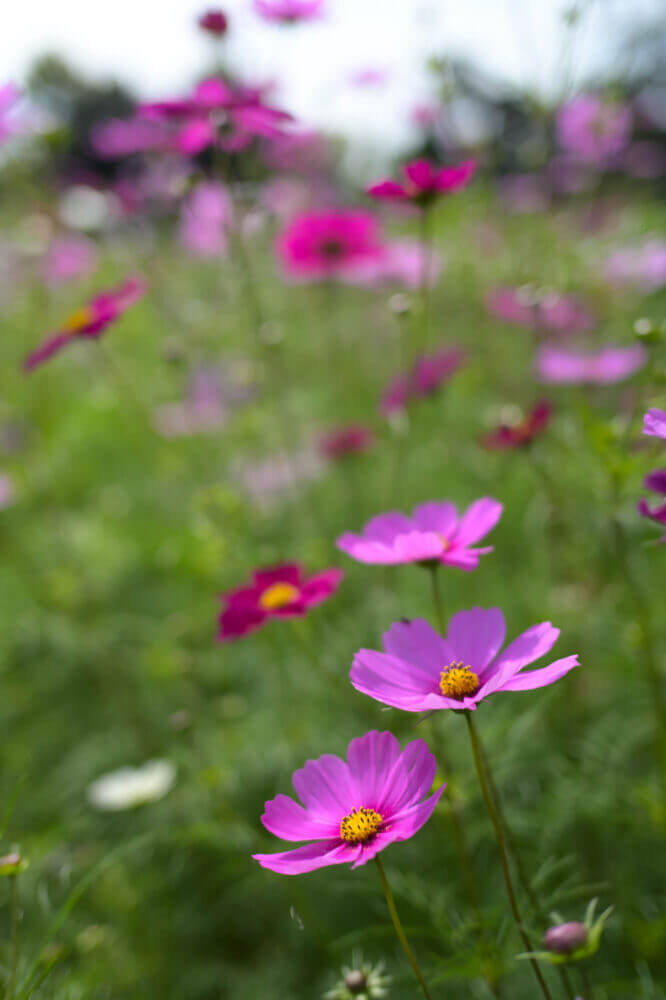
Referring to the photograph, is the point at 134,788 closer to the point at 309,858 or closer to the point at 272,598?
the point at 272,598

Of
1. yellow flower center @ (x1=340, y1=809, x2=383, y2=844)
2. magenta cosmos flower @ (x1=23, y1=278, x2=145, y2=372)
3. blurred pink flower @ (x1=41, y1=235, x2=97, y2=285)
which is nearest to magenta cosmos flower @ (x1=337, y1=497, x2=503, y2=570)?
yellow flower center @ (x1=340, y1=809, x2=383, y2=844)

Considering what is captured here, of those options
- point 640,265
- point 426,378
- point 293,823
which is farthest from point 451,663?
point 640,265

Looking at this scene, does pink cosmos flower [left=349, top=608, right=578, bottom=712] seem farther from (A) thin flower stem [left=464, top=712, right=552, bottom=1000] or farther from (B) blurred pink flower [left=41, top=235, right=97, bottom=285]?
(B) blurred pink flower [left=41, top=235, right=97, bottom=285]

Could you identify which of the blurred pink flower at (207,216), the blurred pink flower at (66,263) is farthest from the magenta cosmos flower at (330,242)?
the blurred pink flower at (66,263)

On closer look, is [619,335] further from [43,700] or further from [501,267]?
[43,700]

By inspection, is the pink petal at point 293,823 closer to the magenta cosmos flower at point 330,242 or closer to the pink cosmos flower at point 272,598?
the pink cosmos flower at point 272,598

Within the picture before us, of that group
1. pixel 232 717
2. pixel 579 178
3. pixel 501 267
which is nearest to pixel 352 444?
pixel 232 717
